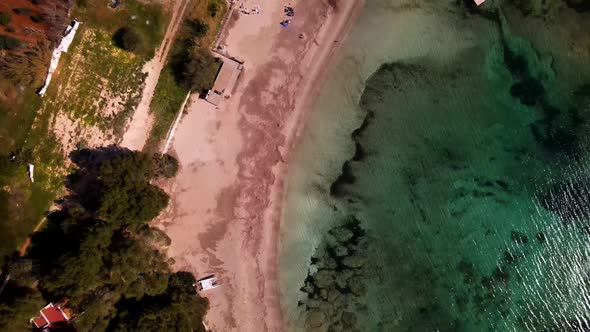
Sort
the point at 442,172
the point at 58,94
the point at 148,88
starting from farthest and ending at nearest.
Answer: the point at 442,172
the point at 148,88
the point at 58,94

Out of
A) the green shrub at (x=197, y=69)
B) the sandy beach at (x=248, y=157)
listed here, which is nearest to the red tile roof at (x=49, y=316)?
the sandy beach at (x=248, y=157)

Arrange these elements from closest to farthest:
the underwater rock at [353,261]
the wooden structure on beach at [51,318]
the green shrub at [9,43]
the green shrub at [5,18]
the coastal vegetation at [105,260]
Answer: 1. the coastal vegetation at [105,260]
2. the green shrub at [5,18]
3. the green shrub at [9,43]
4. the wooden structure on beach at [51,318]
5. the underwater rock at [353,261]

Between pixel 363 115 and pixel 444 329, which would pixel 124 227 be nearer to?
pixel 363 115

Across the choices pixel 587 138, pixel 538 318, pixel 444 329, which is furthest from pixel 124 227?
pixel 587 138

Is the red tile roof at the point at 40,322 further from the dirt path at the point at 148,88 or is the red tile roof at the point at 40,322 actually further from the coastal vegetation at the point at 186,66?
the coastal vegetation at the point at 186,66

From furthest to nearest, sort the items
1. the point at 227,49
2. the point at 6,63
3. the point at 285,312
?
the point at 285,312 < the point at 227,49 < the point at 6,63

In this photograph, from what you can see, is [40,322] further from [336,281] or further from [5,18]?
[336,281]

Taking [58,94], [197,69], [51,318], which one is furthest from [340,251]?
[58,94]
